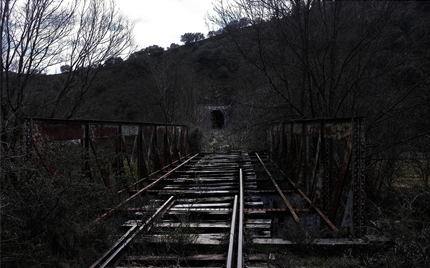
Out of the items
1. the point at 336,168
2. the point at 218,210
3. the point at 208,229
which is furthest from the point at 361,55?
the point at 208,229

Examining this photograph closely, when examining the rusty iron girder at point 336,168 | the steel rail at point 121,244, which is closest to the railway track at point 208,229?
the steel rail at point 121,244

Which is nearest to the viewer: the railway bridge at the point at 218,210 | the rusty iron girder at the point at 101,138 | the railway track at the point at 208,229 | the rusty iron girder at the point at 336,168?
the railway track at the point at 208,229

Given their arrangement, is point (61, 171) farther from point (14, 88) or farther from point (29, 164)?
point (14, 88)

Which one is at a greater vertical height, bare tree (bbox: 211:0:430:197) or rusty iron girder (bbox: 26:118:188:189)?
bare tree (bbox: 211:0:430:197)

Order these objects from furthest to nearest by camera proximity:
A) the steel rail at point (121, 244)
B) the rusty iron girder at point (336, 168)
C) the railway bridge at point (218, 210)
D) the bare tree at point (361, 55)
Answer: the bare tree at point (361, 55) < the rusty iron girder at point (336, 168) < the railway bridge at point (218, 210) < the steel rail at point (121, 244)

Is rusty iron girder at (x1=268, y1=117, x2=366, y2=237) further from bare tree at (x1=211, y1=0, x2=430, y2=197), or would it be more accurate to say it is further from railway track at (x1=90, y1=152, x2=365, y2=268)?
bare tree at (x1=211, y1=0, x2=430, y2=197)

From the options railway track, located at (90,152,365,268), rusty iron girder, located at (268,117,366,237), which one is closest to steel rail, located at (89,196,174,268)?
railway track, located at (90,152,365,268)

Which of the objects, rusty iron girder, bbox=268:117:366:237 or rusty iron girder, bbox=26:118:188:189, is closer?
rusty iron girder, bbox=268:117:366:237

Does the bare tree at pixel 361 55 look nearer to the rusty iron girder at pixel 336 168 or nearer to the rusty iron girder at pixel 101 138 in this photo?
the rusty iron girder at pixel 336 168

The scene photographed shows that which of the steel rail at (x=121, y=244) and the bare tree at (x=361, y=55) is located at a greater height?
the bare tree at (x=361, y=55)

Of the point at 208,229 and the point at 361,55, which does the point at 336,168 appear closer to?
the point at 361,55

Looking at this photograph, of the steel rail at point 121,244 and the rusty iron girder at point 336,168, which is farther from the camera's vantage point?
the rusty iron girder at point 336,168

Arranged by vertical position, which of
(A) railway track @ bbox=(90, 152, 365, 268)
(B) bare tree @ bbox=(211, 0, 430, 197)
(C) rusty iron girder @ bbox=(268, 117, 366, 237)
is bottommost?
(A) railway track @ bbox=(90, 152, 365, 268)

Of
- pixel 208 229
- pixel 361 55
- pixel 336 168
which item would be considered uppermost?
pixel 361 55
